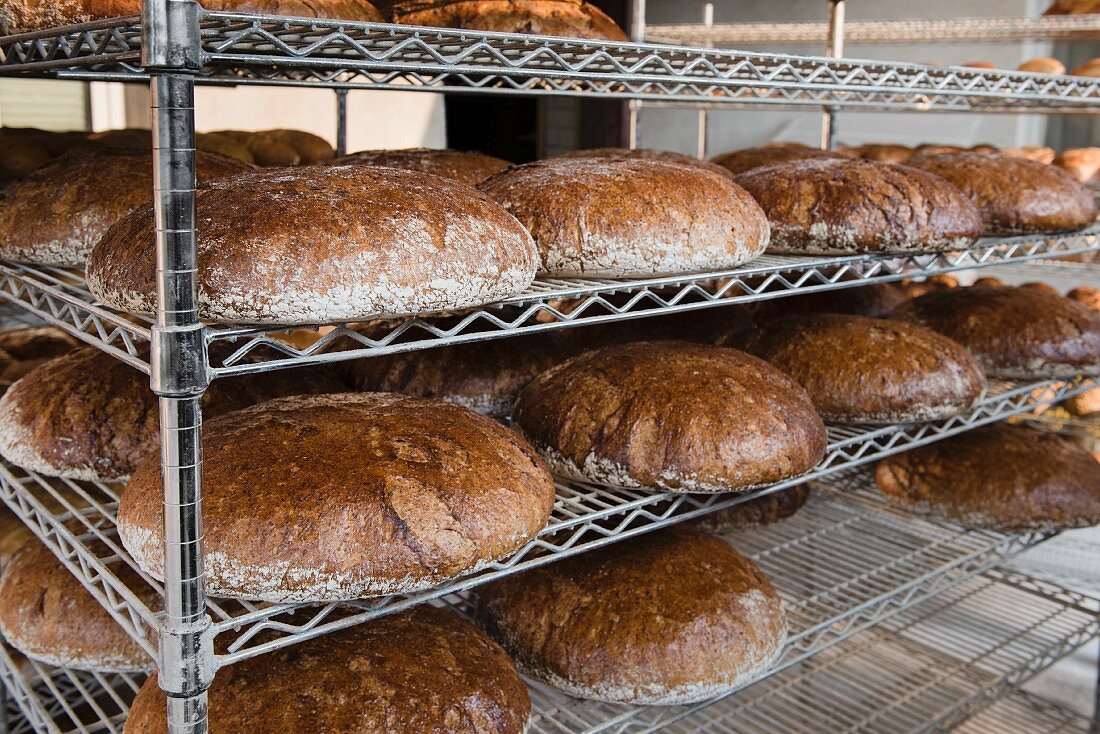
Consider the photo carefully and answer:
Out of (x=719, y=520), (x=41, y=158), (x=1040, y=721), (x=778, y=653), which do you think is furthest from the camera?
(x=1040, y=721)

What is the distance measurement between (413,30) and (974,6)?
4.29 meters

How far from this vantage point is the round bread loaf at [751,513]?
225 centimetres

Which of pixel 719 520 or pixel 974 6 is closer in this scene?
pixel 719 520

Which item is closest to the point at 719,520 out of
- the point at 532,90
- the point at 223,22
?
the point at 532,90

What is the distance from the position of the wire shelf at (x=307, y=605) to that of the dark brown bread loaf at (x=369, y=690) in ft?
0.17

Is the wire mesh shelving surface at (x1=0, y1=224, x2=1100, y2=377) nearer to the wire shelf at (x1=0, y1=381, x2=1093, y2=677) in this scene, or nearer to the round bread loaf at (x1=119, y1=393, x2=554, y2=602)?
the round bread loaf at (x1=119, y1=393, x2=554, y2=602)

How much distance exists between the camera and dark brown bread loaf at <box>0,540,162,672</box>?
146cm

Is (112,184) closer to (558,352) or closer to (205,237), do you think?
(205,237)

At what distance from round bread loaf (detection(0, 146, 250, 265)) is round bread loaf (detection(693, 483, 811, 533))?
140 centimetres

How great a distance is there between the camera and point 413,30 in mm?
1122

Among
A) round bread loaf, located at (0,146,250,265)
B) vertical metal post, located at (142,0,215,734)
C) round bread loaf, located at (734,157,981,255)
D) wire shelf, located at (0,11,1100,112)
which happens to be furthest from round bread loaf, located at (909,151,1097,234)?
vertical metal post, located at (142,0,215,734)

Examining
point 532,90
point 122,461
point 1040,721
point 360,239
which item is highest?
point 532,90

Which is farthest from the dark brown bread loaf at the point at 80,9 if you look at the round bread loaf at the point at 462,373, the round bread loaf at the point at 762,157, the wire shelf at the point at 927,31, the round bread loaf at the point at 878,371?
the wire shelf at the point at 927,31

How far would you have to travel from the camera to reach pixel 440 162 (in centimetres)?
184
